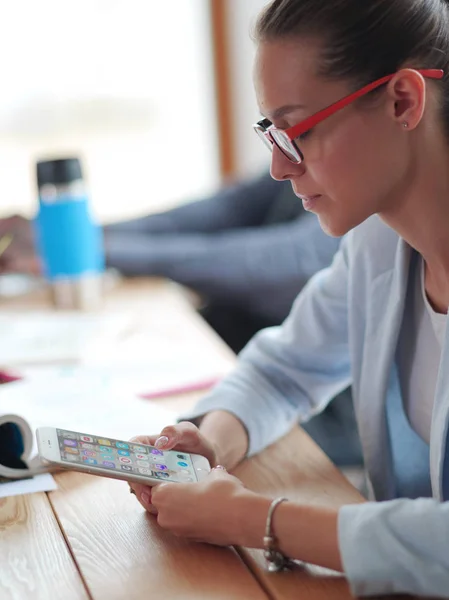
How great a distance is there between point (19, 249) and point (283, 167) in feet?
4.29

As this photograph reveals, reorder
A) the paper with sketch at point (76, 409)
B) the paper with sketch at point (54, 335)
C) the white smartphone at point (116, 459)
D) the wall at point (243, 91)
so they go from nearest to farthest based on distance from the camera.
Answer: the white smartphone at point (116, 459) < the paper with sketch at point (76, 409) < the paper with sketch at point (54, 335) < the wall at point (243, 91)

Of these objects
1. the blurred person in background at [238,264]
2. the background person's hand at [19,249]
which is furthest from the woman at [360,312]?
the background person's hand at [19,249]

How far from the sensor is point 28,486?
0.93 metres

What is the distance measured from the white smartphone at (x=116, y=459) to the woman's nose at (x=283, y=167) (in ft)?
1.05

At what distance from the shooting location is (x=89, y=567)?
0.75 m

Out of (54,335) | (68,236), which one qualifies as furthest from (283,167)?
(68,236)

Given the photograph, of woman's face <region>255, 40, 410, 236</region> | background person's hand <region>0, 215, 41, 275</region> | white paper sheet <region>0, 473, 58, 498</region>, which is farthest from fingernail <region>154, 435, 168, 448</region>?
background person's hand <region>0, 215, 41, 275</region>

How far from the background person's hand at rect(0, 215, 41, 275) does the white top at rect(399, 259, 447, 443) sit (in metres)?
1.16

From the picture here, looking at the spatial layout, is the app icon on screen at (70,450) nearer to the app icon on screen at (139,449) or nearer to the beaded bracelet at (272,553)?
the app icon on screen at (139,449)

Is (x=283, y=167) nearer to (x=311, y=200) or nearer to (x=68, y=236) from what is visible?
(x=311, y=200)

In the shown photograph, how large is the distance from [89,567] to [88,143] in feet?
11.2

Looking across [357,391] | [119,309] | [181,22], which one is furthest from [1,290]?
[181,22]

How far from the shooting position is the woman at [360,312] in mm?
708

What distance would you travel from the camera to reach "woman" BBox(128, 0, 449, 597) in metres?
0.71
